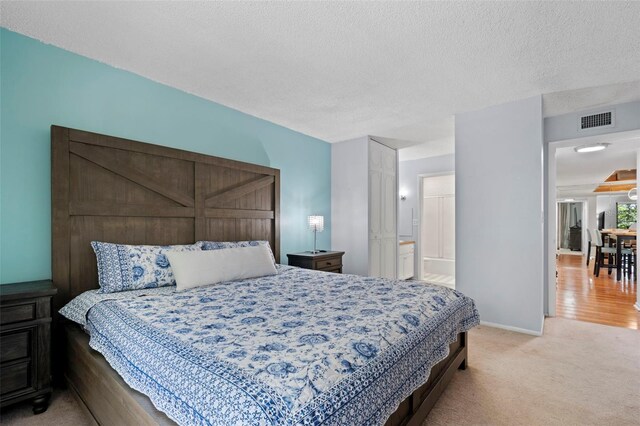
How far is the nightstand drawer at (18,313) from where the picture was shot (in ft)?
5.88

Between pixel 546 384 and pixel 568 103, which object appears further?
pixel 568 103

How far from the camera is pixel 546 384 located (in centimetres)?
219

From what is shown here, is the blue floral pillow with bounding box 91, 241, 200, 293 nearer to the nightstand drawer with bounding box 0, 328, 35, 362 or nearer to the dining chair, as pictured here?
the nightstand drawer with bounding box 0, 328, 35, 362

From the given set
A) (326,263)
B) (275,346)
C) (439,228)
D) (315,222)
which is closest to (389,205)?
(315,222)

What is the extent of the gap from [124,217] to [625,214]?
45.7ft

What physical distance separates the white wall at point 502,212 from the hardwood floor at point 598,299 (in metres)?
1.10

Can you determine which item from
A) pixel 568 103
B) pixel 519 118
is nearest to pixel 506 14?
pixel 519 118

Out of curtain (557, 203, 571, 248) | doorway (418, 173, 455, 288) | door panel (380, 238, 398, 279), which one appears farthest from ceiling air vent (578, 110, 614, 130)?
curtain (557, 203, 571, 248)

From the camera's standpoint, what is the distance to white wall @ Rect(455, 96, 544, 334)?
323 centimetres

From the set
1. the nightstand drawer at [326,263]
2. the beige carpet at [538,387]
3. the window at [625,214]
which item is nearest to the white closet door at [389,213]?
the nightstand drawer at [326,263]

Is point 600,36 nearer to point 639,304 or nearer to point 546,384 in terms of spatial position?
point 546,384

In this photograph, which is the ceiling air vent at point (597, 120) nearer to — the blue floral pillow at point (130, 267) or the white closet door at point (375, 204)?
the white closet door at point (375, 204)

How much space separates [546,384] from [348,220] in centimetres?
305

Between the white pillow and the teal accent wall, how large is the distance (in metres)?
0.94
